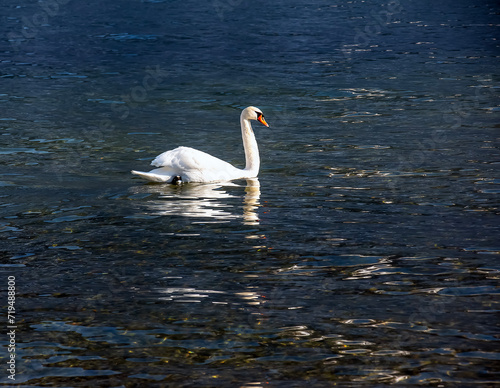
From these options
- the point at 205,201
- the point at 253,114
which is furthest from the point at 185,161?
the point at 253,114

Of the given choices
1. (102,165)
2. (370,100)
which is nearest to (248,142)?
(102,165)

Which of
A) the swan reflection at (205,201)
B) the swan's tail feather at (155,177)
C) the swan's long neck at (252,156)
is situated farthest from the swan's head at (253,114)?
the swan's tail feather at (155,177)

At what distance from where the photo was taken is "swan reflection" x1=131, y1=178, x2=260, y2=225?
1338 cm

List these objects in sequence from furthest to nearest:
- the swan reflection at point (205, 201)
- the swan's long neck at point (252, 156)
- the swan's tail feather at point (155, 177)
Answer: the swan's long neck at point (252, 156) < the swan's tail feather at point (155, 177) < the swan reflection at point (205, 201)

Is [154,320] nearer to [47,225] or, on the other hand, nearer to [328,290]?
[328,290]

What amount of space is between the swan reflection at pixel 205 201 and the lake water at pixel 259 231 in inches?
2.8

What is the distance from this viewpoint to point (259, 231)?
40.5 feet

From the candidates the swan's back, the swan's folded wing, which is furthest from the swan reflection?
the swan's folded wing

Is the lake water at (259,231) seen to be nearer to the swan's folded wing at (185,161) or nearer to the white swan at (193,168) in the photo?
the white swan at (193,168)

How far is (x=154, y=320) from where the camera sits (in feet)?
29.3

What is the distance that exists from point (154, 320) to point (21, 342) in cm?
138

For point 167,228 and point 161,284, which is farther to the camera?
point 167,228

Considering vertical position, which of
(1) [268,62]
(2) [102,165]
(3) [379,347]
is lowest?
(3) [379,347]

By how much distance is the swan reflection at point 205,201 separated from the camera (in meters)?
13.4
